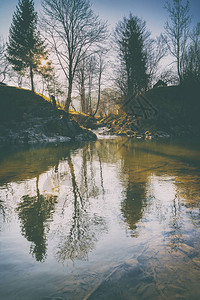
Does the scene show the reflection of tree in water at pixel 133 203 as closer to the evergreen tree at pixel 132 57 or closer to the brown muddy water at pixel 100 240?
the brown muddy water at pixel 100 240

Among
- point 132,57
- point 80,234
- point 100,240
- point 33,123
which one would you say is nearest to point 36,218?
point 80,234

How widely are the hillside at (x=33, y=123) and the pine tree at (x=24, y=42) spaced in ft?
21.4

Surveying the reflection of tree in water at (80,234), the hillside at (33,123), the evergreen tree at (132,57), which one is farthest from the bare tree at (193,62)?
the reflection of tree in water at (80,234)

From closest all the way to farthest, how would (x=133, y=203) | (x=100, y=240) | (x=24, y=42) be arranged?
1. (x=100, y=240)
2. (x=133, y=203)
3. (x=24, y=42)

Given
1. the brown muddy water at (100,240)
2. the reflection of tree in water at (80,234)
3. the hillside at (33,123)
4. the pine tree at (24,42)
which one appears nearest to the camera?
the brown muddy water at (100,240)

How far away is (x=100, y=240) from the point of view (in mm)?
2373

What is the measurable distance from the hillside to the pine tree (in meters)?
6.51

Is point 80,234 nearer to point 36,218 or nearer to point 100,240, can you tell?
point 100,240

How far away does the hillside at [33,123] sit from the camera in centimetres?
1608

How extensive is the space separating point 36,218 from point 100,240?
3.67 feet

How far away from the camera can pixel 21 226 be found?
2.77 m

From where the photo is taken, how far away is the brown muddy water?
1.66m

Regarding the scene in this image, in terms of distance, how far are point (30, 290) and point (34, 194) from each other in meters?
2.60

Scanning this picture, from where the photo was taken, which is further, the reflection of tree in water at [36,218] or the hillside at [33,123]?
the hillside at [33,123]
